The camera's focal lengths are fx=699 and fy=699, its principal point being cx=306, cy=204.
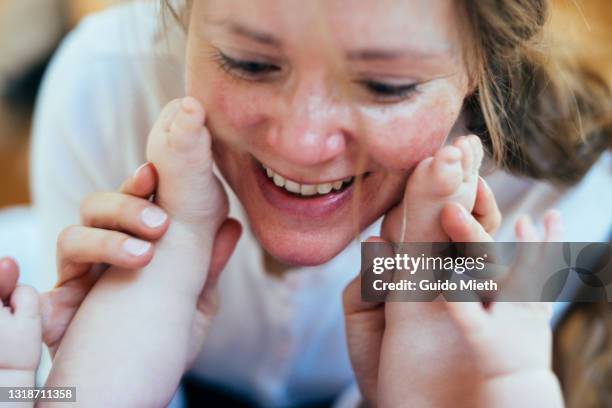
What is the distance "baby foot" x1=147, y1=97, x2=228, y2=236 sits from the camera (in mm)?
678

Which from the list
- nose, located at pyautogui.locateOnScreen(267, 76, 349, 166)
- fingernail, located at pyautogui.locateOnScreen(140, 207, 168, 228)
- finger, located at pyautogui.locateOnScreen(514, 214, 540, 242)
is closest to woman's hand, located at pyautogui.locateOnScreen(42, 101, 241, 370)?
fingernail, located at pyautogui.locateOnScreen(140, 207, 168, 228)

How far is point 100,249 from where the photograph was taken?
70 cm

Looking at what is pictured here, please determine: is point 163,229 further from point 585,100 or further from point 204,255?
point 585,100

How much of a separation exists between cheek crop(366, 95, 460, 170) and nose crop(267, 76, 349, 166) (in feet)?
0.12

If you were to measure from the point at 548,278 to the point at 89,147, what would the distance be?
65cm

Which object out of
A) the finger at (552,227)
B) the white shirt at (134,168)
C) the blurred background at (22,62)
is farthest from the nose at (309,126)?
the blurred background at (22,62)

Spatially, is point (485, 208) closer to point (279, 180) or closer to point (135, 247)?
point (279, 180)

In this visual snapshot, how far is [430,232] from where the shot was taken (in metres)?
0.69

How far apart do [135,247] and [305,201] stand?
176mm

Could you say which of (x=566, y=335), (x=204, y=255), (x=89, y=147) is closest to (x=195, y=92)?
(x=204, y=255)

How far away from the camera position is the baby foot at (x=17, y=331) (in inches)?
25.0

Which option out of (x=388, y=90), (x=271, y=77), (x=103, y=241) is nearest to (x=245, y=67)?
(x=271, y=77)

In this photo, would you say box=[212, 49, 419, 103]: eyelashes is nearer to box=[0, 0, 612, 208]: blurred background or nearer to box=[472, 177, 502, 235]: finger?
box=[472, 177, 502, 235]: finger

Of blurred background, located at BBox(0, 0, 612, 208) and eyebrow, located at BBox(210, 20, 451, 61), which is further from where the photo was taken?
blurred background, located at BBox(0, 0, 612, 208)
